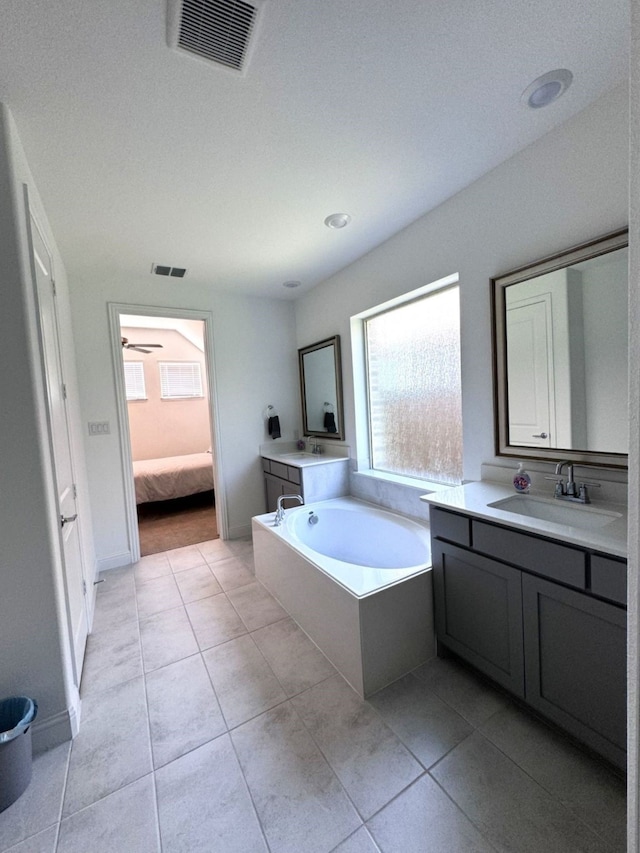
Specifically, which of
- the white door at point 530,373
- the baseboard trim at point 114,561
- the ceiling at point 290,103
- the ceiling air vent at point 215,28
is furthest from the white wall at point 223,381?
the white door at point 530,373

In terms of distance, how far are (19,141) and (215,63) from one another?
92 centimetres

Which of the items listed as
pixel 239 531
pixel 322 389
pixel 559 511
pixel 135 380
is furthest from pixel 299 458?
pixel 135 380

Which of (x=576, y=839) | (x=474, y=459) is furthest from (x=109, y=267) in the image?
(x=576, y=839)

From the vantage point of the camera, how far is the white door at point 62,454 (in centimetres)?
159

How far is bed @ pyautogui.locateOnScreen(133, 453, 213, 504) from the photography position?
4.24 m

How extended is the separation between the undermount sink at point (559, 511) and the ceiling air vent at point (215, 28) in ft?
6.53

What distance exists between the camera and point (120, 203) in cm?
198

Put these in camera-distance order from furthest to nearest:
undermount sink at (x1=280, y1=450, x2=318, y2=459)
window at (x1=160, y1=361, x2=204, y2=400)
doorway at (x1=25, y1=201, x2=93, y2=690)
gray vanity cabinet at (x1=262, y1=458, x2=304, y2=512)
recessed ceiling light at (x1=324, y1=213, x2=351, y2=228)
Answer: window at (x1=160, y1=361, x2=204, y2=400) < undermount sink at (x1=280, y1=450, x2=318, y2=459) < gray vanity cabinet at (x1=262, y1=458, x2=304, y2=512) < recessed ceiling light at (x1=324, y1=213, x2=351, y2=228) < doorway at (x1=25, y1=201, x2=93, y2=690)

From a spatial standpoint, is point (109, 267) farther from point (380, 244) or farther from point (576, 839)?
point (576, 839)

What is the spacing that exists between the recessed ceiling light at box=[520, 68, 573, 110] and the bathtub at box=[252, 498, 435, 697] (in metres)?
2.11

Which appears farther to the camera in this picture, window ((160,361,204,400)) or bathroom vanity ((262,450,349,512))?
window ((160,361,204,400))

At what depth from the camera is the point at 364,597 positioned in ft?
5.24

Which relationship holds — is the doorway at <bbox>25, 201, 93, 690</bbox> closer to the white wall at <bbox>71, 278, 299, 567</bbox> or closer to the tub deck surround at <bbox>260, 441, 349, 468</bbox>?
the white wall at <bbox>71, 278, 299, 567</bbox>

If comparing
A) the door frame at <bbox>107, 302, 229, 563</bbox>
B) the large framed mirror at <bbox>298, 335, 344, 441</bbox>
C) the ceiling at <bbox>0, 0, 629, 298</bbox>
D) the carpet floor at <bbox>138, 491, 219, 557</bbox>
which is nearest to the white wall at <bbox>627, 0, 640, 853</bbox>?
the ceiling at <bbox>0, 0, 629, 298</bbox>
